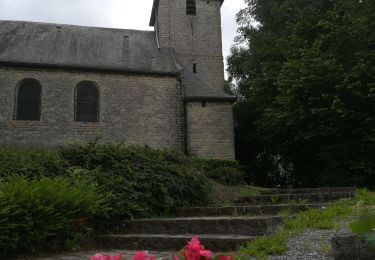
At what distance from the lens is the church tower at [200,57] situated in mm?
17156

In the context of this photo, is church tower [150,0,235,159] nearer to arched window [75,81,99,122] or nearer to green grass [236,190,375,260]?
arched window [75,81,99,122]

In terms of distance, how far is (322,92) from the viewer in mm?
13375

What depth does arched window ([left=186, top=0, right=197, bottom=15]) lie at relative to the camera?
68.7 ft

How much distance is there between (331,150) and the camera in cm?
1335

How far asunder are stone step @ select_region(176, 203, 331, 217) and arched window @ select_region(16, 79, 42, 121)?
10.9 metres

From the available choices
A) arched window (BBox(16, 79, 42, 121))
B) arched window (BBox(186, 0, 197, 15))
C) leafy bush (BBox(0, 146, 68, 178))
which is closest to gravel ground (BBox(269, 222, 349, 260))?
leafy bush (BBox(0, 146, 68, 178))

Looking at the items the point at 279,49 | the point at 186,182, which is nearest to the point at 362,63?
the point at 279,49

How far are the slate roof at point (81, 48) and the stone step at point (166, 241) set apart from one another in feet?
39.8

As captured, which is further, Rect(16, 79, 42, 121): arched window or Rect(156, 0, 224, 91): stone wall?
Rect(156, 0, 224, 91): stone wall

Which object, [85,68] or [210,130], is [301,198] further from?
[85,68]

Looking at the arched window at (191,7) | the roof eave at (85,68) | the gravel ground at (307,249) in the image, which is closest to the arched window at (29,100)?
the roof eave at (85,68)

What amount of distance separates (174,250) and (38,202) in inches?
74.9

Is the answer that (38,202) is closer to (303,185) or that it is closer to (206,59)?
(303,185)

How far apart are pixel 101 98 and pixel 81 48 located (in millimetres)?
3101
